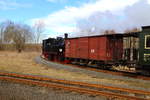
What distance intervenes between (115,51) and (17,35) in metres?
71.0

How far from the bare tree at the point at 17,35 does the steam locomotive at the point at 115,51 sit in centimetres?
5813

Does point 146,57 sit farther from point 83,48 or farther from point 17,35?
point 17,35

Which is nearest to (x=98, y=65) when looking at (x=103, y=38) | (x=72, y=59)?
(x=103, y=38)

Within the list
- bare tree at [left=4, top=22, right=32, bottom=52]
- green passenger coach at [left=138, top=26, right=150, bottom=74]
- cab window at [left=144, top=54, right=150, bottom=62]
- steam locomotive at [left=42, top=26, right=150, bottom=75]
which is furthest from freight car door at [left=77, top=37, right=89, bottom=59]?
bare tree at [left=4, top=22, right=32, bottom=52]

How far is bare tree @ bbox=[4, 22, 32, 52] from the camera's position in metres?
78.6

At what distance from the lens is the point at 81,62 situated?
2089 cm

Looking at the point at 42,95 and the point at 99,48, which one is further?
the point at 99,48

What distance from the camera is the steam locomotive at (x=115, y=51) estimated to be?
1346 centimetres

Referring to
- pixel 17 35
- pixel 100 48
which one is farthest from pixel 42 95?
pixel 17 35

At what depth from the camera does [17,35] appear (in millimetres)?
82312

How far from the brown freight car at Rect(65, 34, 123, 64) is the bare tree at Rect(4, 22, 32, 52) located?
192 ft

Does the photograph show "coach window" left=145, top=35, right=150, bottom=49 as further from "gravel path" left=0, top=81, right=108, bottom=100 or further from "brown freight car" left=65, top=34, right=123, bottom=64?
"gravel path" left=0, top=81, right=108, bottom=100

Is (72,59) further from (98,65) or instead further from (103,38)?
(103,38)

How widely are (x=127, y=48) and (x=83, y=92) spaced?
32.5 ft
